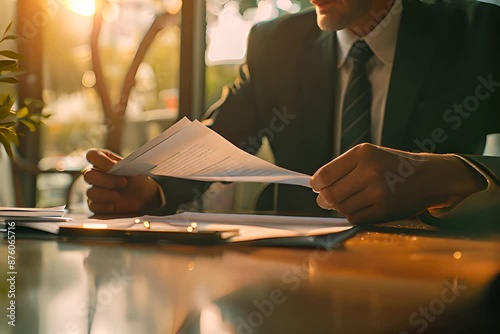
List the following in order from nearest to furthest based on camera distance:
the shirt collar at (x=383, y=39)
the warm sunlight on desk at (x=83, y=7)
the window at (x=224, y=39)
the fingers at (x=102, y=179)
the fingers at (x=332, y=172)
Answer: the fingers at (x=332, y=172) → the fingers at (x=102, y=179) → the shirt collar at (x=383, y=39) → the window at (x=224, y=39) → the warm sunlight on desk at (x=83, y=7)

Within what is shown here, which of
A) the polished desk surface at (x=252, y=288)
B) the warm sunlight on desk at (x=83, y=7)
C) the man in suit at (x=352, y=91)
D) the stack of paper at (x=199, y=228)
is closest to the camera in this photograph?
the polished desk surface at (x=252, y=288)

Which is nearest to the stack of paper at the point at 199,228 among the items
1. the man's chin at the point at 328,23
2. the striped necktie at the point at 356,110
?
the striped necktie at the point at 356,110

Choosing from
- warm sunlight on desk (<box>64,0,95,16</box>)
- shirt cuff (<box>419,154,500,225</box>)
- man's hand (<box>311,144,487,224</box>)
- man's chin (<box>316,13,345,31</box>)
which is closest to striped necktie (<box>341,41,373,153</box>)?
man's chin (<box>316,13,345,31</box>)

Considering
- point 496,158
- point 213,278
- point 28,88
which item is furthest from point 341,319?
point 28,88

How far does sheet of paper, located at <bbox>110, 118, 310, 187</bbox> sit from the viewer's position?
2.43 feet

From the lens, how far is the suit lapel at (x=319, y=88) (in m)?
1.46

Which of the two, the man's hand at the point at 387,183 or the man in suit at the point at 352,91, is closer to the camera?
the man's hand at the point at 387,183

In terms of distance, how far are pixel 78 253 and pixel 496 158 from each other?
671 millimetres

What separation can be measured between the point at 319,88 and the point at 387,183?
741 mm

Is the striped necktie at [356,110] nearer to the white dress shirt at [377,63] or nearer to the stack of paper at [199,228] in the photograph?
the white dress shirt at [377,63]

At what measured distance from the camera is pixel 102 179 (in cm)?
98

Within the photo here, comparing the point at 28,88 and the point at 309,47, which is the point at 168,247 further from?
the point at 28,88

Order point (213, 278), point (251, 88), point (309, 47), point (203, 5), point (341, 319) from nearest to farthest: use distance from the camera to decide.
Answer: point (341, 319)
point (213, 278)
point (309, 47)
point (251, 88)
point (203, 5)

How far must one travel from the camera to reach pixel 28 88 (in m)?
2.77
